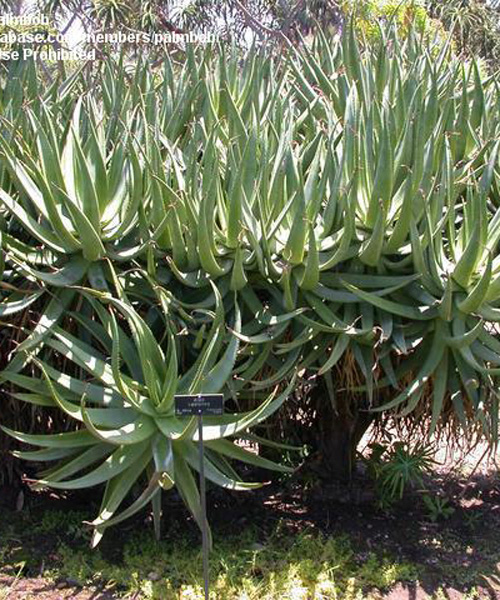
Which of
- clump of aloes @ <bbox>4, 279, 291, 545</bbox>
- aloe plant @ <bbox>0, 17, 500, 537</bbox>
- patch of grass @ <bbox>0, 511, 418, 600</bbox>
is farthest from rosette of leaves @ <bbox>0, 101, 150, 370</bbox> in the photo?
patch of grass @ <bbox>0, 511, 418, 600</bbox>

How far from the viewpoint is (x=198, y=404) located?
9.71 ft

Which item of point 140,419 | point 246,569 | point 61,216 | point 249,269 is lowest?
point 246,569

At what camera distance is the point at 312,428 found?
15.0ft

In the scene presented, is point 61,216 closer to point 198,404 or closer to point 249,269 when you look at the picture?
point 249,269

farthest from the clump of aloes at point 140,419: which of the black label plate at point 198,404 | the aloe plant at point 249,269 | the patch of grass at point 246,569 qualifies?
the patch of grass at point 246,569

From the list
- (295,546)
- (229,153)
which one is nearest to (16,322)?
(229,153)

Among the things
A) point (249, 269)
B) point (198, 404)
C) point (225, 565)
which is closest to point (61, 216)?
point (249, 269)

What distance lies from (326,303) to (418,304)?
16.6 inches

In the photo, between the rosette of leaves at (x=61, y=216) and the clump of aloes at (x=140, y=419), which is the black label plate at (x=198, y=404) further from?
the rosette of leaves at (x=61, y=216)

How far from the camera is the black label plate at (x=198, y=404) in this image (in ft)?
9.70

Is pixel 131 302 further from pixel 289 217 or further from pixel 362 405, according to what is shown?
pixel 362 405

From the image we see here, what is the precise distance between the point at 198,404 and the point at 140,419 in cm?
41

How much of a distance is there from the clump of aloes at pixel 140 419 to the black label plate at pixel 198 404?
0.48ft

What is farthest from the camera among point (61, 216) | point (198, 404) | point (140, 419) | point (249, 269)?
point (249, 269)
